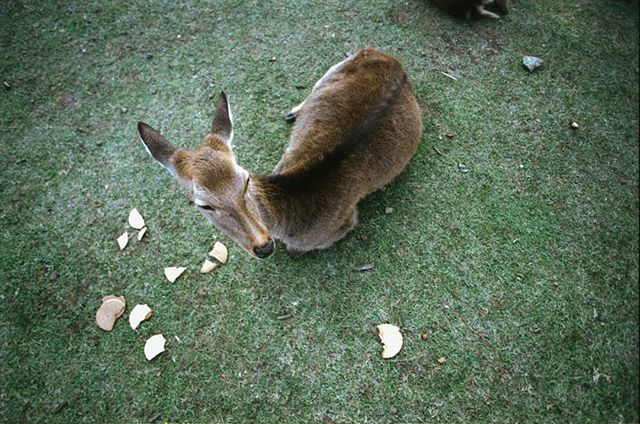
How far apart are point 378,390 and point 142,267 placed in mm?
2453

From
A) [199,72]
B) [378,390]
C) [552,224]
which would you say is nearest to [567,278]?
[552,224]

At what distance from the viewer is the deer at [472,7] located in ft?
15.3

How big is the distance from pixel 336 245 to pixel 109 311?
7.16ft

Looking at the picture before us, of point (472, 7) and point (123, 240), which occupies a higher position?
point (472, 7)

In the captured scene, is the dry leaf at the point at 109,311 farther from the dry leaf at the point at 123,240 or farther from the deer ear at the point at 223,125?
the deer ear at the point at 223,125

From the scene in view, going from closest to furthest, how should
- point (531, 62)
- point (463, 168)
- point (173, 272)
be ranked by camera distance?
1. point (173, 272)
2. point (463, 168)
3. point (531, 62)

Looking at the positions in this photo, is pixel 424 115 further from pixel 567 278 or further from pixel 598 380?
pixel 598 380

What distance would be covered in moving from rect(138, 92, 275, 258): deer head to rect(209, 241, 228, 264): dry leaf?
1.01 m

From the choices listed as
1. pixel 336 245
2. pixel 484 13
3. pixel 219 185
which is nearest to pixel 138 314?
pixel 219 185

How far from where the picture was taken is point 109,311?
3.65 m

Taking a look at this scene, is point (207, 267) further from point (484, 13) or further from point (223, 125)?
point (484, 13)

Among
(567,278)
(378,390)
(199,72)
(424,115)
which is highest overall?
(199,72)

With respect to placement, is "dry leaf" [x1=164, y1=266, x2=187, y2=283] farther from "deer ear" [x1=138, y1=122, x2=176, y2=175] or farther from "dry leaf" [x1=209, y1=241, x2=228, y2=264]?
"deer ear" [x1=138, y1=122, x2=176, y2=175]

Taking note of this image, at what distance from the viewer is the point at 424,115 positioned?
14.5 ft
